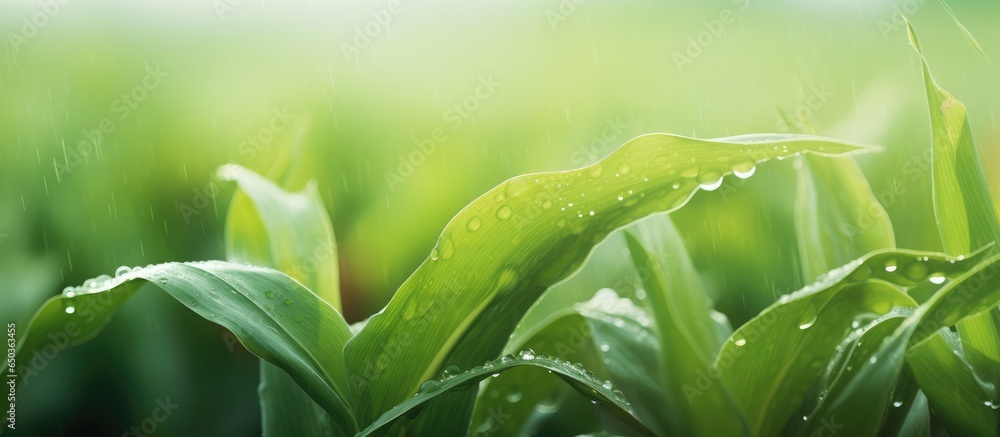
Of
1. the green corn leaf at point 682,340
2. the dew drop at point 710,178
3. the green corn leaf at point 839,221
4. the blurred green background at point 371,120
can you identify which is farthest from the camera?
the blurred green background at point 371,120

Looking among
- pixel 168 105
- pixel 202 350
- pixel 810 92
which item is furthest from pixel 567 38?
pixel 202 350

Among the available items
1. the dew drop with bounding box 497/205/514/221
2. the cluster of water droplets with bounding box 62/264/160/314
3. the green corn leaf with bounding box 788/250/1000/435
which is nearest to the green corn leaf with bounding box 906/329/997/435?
the green corn leaf with bounding box 788/250/1000/435

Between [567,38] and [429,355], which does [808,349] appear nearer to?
[429,355]

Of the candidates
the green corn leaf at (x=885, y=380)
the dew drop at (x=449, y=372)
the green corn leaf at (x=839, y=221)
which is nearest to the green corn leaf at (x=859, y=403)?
the green corn leaf at (x=885, y=380)

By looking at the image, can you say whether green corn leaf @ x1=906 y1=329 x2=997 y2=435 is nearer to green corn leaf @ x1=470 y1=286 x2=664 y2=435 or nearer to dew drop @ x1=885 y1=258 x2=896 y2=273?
dew drop @ x1=885 y1=258 x2=896 y2=273

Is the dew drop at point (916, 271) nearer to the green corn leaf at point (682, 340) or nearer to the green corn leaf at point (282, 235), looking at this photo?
the green corn leaf at point (682, 340)

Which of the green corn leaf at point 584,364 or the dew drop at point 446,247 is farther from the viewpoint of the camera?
the green corn leaf at point 584,364

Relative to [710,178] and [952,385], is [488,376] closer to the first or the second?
[710,178]
